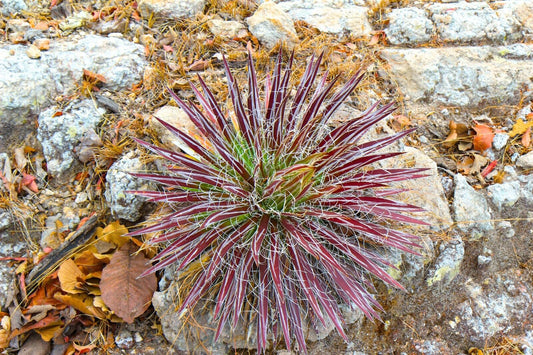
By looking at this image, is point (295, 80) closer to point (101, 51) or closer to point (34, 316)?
point (101, 51)

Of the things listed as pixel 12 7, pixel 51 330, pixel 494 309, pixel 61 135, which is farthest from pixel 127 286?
pixel 12 7

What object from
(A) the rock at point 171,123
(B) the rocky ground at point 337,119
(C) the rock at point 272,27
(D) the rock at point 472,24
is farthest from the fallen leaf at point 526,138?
(A) the rock at point 171,123

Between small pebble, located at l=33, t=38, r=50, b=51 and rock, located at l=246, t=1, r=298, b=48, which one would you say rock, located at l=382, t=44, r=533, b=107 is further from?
small pebble, located at l=33, t=38, r=50, b=51

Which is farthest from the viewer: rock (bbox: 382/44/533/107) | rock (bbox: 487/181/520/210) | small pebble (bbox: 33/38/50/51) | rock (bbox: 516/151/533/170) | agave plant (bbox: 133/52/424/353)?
rock (bbox: 382/44/533/107)

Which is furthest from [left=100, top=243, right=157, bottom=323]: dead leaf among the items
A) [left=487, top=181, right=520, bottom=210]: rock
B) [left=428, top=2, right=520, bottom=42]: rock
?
[left=428, top=2, right=520, bottom=42]: rock

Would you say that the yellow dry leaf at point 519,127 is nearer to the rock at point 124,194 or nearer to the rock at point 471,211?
the rock at point 471,211
